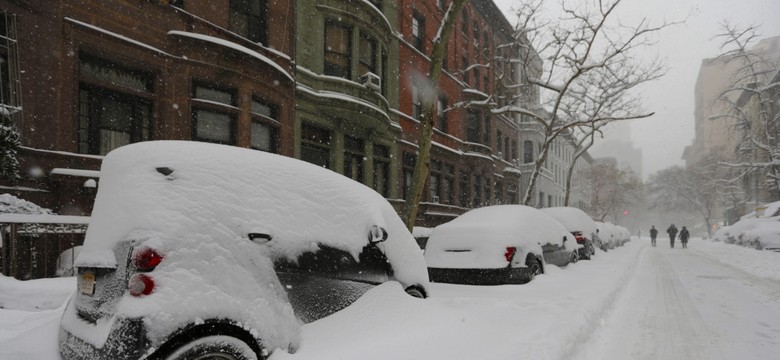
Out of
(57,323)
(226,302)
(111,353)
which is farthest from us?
(57,323)

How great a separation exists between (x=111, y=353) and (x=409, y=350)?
2091 millimetres

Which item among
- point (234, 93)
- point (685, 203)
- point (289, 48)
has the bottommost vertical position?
point (685, 203)

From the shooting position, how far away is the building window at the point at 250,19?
12883 millimetres

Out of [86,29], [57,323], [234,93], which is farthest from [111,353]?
[234,93]

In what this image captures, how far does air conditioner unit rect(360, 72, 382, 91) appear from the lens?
52.7ft

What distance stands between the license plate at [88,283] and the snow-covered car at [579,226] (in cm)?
1382

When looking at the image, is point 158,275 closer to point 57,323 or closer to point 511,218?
point 57,323

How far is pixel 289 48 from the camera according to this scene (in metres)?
14.4

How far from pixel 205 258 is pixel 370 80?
14.0 meters

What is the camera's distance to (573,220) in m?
15.2

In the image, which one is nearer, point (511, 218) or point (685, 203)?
point (511, 218)

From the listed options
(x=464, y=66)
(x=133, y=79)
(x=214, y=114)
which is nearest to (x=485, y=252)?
(x=214, y=114)

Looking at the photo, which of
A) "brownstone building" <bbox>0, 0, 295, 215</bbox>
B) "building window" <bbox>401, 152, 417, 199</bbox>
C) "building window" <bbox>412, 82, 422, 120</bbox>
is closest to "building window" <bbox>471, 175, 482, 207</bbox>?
"building window" <bbox>412, 82, 422, 120</bbox>

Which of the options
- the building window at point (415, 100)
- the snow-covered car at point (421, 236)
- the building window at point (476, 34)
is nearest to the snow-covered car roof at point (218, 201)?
the snow-covered car at point (421, 236)
